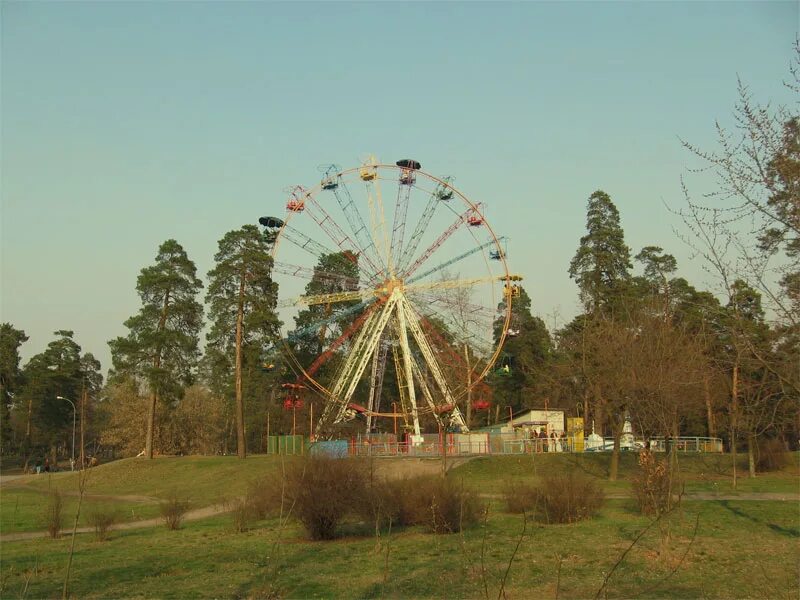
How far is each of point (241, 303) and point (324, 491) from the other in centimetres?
3504

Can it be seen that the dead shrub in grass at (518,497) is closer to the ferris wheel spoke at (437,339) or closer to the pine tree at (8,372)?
the ferris wheel spoke at (437,339)

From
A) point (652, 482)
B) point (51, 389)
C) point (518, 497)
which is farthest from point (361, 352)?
point (51, 389)

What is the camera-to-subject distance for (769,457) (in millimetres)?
35594

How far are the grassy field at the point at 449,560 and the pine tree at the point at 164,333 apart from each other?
27.8 meters

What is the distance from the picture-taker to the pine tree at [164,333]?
49.4m

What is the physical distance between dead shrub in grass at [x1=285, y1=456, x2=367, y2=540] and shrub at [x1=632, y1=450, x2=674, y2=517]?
593cm

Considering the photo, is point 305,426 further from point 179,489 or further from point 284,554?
point 284,554

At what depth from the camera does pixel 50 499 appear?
65.1ft

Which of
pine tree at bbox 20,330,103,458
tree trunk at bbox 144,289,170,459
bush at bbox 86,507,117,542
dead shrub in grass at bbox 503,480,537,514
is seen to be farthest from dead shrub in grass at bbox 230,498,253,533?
pine tree at bbox 20,330,103,458

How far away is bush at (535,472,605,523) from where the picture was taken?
17688mm

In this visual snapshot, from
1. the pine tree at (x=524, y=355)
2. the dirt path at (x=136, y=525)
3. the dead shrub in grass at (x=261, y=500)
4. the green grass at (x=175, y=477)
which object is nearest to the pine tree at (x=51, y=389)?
the green grass at (x=175, y=477)

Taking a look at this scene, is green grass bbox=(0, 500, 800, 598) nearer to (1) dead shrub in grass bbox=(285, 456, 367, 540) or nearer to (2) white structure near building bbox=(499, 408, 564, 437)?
(1) dead shrub in grass bbox=(285, 456, 367, 540)

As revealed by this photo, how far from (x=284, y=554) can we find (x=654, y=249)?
55341 millimetres

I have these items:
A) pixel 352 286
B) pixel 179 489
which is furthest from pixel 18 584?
pixel 352 286
